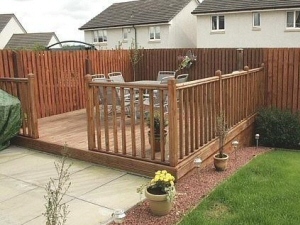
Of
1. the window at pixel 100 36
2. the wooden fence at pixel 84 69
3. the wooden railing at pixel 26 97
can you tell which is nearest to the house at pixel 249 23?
the window at pixel 100 36

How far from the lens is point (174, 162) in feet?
15.1

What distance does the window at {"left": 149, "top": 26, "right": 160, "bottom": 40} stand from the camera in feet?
86.4

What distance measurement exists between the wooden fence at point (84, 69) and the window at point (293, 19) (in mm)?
12693

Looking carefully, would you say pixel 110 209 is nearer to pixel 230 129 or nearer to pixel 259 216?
pixel 259 216

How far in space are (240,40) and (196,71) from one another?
13.4 meters

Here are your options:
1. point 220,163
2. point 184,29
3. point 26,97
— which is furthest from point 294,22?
point 26,97

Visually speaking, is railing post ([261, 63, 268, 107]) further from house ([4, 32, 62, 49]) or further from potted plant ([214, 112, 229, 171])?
house ([4, 32, 62, 49])

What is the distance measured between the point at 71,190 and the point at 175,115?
1.68 metres

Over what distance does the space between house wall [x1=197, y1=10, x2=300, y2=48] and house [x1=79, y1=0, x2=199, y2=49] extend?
9.24ft

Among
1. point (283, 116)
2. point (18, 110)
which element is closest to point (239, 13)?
point (283, 116)

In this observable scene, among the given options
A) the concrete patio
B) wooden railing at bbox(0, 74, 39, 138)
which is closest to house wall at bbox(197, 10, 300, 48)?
wooden railing at bbox(0, 74, 39, 138)

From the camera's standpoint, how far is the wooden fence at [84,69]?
8305mm

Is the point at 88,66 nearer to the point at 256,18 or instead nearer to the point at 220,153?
the point at 220,153

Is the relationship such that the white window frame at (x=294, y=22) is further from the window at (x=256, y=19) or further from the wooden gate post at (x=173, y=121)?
the wooden gate post at (x=173, y=121)
